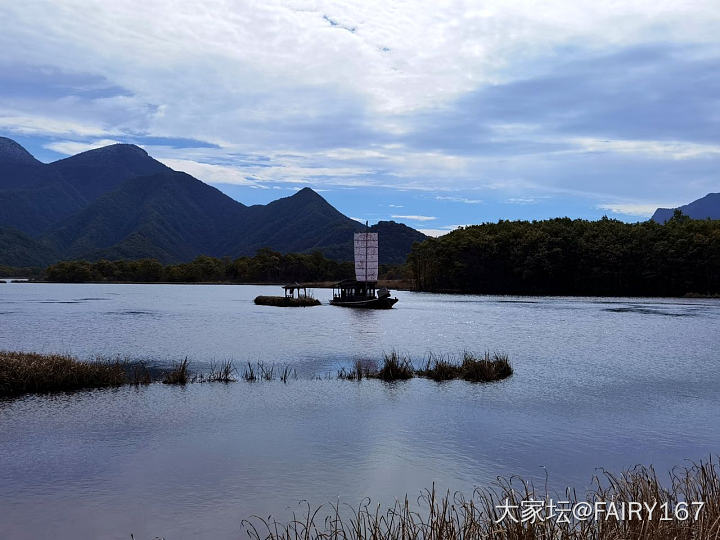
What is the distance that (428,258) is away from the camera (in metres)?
173

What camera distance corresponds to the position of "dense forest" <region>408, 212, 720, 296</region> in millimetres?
133125

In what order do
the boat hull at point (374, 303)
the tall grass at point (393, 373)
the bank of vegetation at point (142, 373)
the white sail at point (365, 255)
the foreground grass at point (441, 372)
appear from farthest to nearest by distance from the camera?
the white sail at point (365, 255) → the boat hull at point (374, 303) → the foreground grass at point (441, 372) → the tall grass at point (393, 373) → the bank of vegetation at point (142, 373)

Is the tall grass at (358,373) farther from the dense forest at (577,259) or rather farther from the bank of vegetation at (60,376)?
the dense forest at (577,259)

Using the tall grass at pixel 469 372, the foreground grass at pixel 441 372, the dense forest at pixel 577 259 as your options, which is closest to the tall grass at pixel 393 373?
the foreground grass at pixel 441 372

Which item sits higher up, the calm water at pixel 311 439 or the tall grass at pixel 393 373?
the tall grass at pixel 393 373

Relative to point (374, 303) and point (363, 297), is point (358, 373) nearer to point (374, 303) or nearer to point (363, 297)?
point (374, 303)

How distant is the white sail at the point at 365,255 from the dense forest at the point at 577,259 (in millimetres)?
55707

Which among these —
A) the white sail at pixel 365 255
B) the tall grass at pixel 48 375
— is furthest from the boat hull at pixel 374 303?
the tall grass at pixel 48 375

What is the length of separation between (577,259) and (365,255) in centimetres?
6757

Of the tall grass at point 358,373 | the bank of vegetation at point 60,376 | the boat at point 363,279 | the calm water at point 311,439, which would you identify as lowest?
the calm water at point 311,439

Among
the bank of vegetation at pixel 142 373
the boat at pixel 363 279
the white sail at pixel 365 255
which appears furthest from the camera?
the white sail at pixel 365 255

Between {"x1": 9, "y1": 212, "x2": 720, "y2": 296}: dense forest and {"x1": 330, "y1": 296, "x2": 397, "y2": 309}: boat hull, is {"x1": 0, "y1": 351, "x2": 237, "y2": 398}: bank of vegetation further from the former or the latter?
{"x1": 9, "y1": 212, "x2": 720, "y2": 296}: dense forest

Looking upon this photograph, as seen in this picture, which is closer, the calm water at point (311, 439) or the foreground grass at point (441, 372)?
the calm water at point (311, 439)

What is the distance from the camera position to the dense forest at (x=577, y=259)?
133 metres
